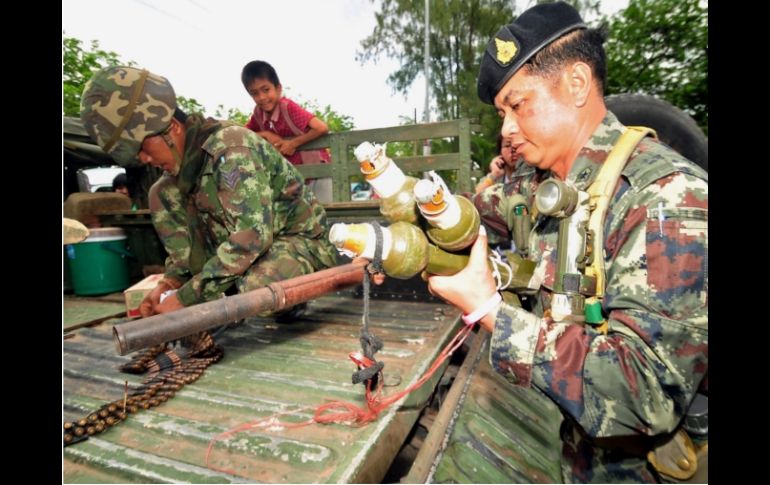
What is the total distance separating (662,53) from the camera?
30.2ft

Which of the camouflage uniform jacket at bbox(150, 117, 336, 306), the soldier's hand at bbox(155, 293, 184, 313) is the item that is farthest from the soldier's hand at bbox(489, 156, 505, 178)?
the soldier's hand at bbox(155, 293, 184, 313)

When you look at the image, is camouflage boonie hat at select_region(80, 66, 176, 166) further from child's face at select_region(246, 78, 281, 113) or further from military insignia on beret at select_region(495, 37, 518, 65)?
military insignia on beret at select_region(495, 37, 518, 65)

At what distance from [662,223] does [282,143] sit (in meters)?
4.63

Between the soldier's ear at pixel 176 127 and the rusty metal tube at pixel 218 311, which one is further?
the soldier's ear at pixel 176 127

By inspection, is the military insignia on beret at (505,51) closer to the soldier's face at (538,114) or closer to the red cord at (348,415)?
the soldier's face at (538,114)

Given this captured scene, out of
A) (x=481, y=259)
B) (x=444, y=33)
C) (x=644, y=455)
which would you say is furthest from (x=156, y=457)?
(x=444, y=33)

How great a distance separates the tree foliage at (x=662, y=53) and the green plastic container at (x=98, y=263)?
9371 mm

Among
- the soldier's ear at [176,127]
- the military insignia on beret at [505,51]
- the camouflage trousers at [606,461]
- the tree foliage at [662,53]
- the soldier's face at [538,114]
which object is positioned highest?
the tree foliage at [662,53]

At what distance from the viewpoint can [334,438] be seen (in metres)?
1.74

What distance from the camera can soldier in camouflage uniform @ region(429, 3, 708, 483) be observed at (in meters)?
1.20

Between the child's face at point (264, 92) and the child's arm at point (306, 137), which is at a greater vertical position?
the child's face at point (264, 92)

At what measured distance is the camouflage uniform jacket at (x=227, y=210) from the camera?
283 cm

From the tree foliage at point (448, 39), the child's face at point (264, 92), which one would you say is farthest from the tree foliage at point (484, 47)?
the child's face at point (264, 92)
